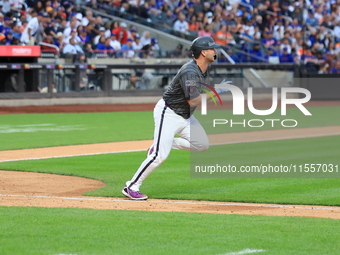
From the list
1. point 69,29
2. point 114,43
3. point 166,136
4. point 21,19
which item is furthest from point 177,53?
point 166,136

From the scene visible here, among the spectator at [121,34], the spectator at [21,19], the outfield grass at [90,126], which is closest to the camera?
the outfield grass at [90,126]

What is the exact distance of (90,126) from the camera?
60.5 ft

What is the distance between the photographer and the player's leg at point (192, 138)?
26.0 feet

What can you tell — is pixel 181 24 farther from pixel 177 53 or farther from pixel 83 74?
pixel 83 74

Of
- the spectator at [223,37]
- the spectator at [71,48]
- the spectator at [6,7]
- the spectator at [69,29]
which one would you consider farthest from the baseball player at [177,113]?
the spectator at [223,37]

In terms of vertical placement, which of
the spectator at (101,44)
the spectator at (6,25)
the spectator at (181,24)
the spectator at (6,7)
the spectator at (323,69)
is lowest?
the spectator at (323,69)

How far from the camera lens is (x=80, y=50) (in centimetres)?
2489

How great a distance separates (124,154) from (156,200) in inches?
191

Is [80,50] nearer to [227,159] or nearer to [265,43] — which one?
[265,43]

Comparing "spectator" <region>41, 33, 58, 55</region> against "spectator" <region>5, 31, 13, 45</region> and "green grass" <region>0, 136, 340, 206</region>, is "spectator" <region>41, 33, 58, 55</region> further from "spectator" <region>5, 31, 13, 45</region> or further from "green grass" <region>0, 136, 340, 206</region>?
"green grass" <region>0, 136, 340, 206</region>

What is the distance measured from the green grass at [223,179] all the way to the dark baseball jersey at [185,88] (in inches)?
45.3

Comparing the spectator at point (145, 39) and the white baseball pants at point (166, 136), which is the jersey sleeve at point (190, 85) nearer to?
the white baseball pants at point (166, 136)

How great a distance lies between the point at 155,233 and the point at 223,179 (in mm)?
4073

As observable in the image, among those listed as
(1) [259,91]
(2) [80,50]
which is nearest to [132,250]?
(2) [80,50]
